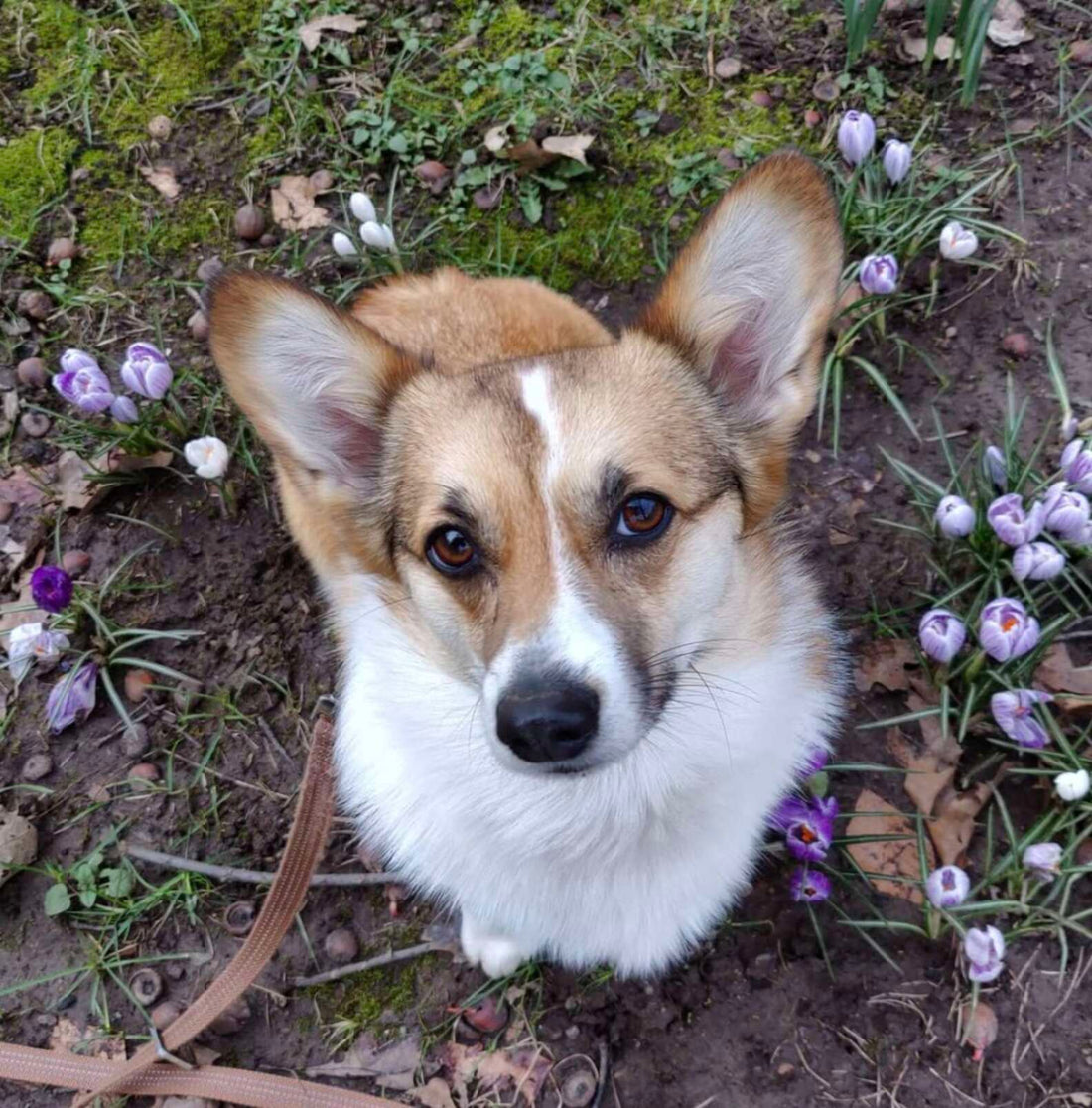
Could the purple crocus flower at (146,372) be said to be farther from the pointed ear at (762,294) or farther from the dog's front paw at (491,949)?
the dog's front paw at (491,949)

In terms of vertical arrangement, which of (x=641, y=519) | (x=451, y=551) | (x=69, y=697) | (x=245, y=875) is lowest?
(x=245, y=875)

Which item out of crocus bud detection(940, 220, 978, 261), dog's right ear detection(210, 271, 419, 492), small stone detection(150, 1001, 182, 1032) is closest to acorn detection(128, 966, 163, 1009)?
small stone detection(150, 1001, 182, 1032)

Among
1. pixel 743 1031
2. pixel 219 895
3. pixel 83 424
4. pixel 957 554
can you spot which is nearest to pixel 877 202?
pixel 957 554

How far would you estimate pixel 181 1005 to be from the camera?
9.14 ft

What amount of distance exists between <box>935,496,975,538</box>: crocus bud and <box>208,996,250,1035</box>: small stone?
8.52 feet

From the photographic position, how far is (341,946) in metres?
2.81

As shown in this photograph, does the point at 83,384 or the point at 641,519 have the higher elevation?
the point at 641,519

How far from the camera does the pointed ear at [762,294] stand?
6.18ft

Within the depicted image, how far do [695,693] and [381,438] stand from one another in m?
1.03

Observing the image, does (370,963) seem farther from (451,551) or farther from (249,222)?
(249,222)

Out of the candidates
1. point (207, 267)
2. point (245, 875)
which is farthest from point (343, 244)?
point (245, 875)

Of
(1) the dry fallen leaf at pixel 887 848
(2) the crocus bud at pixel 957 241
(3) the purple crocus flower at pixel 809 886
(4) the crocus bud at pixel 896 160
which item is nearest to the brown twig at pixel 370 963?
(3) the purple crocus flower at pixel 809 886

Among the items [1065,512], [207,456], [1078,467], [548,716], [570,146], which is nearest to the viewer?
[548,716]

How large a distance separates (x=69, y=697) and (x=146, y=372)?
1137mm
